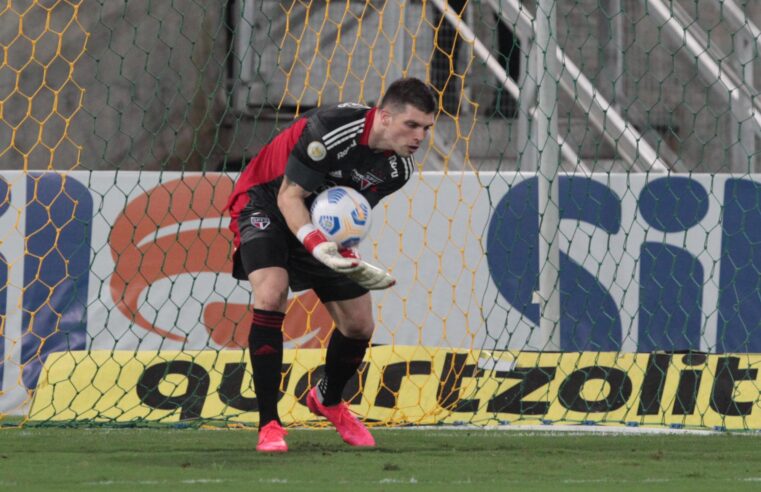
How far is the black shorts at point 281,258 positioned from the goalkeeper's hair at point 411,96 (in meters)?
0.77

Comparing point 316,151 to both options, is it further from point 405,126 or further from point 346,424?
point 346,424

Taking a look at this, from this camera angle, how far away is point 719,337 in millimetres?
8250

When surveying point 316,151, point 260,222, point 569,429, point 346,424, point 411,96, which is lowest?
point 569,429

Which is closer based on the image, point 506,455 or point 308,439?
point 506,455


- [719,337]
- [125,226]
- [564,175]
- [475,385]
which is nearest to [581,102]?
[564,175]

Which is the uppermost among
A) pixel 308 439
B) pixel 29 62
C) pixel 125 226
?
pixel 29 62

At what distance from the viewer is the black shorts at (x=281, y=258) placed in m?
6.10

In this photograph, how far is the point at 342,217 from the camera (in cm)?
585

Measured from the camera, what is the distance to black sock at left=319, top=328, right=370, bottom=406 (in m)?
6.48

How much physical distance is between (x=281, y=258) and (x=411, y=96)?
917mm

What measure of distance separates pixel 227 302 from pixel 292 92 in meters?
3.97

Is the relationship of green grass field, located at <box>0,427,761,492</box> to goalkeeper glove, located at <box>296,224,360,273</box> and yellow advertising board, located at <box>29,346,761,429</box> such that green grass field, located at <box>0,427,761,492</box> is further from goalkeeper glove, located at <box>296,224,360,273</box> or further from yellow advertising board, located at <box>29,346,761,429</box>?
goalkeeper glove, located at <box>296,224,360,273</box>

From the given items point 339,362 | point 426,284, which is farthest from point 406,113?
point 426,284

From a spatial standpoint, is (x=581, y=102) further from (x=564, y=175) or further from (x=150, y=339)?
(x=150, y=339)
